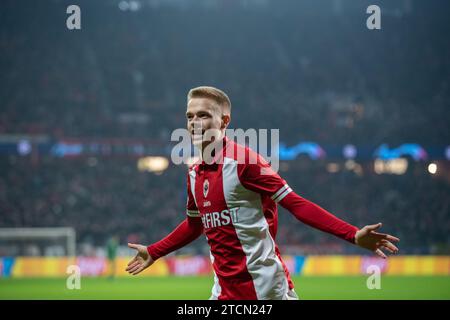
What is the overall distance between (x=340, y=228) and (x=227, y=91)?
37982 mm

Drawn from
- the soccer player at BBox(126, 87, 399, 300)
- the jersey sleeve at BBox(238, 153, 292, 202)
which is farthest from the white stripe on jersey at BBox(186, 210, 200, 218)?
the jersey sleeve at BBox(238, 153, 292, 202)

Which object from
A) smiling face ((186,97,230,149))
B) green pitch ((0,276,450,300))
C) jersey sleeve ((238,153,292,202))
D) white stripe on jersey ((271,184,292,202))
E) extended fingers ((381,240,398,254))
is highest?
smiling face ((186,97,230,149))

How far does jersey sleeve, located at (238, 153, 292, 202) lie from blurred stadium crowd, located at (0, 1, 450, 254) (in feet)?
83.2

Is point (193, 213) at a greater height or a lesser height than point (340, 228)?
greater

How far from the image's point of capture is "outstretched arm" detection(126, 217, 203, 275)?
5164 millimetres

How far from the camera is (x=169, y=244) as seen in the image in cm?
521

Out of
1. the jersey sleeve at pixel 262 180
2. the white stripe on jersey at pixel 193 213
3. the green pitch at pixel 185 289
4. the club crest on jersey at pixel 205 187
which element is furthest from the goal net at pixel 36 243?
the jersey sleeve at pixel 262 180

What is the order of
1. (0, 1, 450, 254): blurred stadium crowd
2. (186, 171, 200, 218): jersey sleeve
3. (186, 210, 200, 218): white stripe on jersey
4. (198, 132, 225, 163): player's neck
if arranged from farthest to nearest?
(0, 1, 450, 254): blurred stadium crowd < (186, 210, 200, 218): white stripe on jersey < (186, 171, 200, 218): jersey sleeve < (198, 132, 225, 163): player's neck

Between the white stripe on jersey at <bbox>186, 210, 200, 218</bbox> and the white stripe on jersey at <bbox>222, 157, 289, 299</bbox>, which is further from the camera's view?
the white stripe on jersey at <bbox>186, 210, 200, 218</bbox>

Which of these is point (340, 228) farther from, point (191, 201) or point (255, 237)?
point (191, 201)

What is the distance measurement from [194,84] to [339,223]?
38.8 m

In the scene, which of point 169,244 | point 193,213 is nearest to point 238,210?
point 193,213

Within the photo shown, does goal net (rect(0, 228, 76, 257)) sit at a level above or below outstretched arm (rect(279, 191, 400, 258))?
above

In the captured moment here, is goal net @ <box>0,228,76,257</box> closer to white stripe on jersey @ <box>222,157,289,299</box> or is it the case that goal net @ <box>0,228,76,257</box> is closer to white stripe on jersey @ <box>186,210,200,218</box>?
white stripe on jersey @ <box>186,210,200,218</box>
